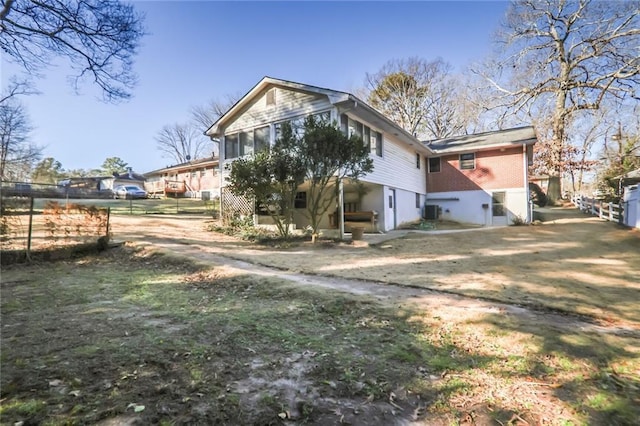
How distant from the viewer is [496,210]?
17734 mm

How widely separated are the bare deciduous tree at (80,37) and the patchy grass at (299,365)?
24.7ft

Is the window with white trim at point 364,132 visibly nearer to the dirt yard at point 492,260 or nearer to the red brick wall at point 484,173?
the dirt yard at point 492,260

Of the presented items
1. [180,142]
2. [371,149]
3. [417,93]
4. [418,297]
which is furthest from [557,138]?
[180,142]

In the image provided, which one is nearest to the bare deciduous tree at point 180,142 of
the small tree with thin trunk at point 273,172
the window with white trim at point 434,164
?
the window with white trim at point 434,164

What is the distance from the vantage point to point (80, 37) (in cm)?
873

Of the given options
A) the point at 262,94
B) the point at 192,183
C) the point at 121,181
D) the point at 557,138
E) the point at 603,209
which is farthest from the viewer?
the point at 121,181

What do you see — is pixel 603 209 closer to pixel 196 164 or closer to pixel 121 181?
pixel 196 164

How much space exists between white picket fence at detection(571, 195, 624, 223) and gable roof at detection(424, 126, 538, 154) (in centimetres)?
492

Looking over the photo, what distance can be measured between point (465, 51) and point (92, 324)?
89.6ft

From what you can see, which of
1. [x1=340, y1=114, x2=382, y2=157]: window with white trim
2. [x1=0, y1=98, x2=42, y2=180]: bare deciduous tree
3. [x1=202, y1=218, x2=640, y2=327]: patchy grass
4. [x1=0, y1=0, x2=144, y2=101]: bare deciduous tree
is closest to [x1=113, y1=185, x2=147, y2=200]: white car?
[x1=0, y1=98, x2=42, y2=180]: bare deciduous tree

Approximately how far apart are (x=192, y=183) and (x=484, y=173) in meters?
27.6

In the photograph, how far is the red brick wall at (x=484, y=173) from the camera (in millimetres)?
17188

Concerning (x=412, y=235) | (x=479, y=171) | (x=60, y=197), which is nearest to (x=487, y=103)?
(x=479, y=171)

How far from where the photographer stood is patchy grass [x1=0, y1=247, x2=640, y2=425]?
223cm
